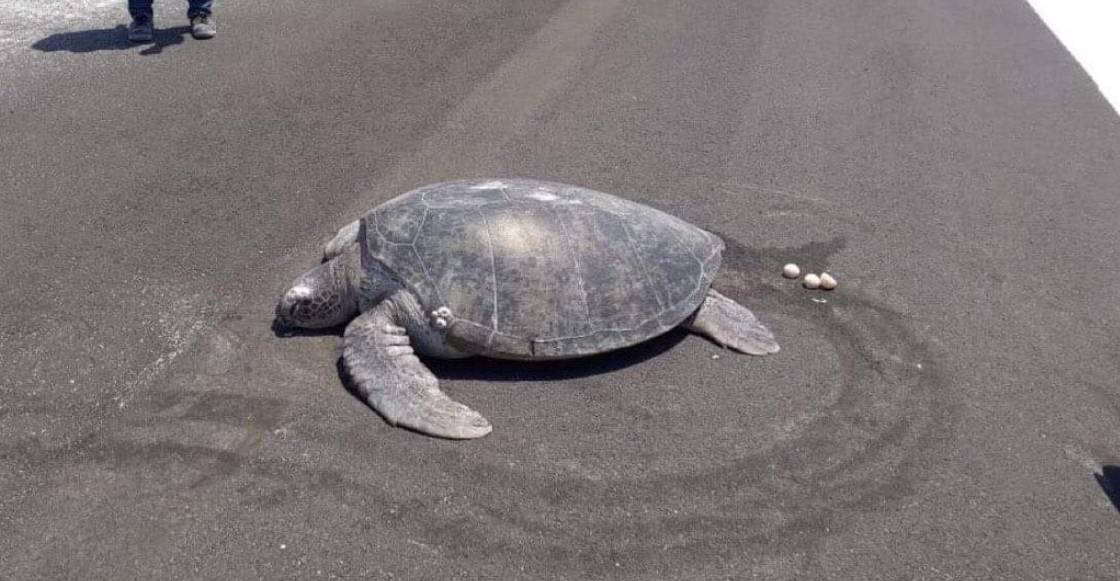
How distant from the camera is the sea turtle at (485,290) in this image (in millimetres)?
4289

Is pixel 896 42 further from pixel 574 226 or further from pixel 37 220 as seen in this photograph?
pixel 37 220

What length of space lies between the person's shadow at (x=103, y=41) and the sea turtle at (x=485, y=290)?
16.8 ft

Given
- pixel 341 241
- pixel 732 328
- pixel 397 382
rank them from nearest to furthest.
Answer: pixel 397 382 → pixel 732 328 → pixel 341 241

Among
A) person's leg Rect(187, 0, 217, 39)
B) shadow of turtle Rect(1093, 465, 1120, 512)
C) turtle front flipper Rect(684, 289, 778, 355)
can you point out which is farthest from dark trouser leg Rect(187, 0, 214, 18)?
shadow of turtle Rect(1093, 465, 1120, 512)

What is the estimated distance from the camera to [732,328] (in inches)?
192

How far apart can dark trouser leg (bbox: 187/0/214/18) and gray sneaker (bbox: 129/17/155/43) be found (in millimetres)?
Result: 437

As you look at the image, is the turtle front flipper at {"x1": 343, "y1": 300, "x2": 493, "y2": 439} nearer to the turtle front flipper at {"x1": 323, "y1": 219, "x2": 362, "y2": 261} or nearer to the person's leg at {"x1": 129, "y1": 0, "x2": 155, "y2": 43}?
the turtle front flipper at {"x1": 323, "y1": 219, "x2": 362, "y2": 261}

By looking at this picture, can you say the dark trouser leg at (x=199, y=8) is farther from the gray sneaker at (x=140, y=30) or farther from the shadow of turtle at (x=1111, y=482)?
the shadow of turtle at (x=1111, y=482)

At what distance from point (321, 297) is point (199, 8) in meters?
5.53

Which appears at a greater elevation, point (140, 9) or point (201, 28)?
point (140, 9)

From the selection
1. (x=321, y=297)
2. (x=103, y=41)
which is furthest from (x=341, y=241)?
(x=103, y=41)

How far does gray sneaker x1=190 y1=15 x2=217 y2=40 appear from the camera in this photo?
8.48m

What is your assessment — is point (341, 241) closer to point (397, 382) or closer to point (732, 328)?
point (397, 382)

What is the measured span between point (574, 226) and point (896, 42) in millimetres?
7100
